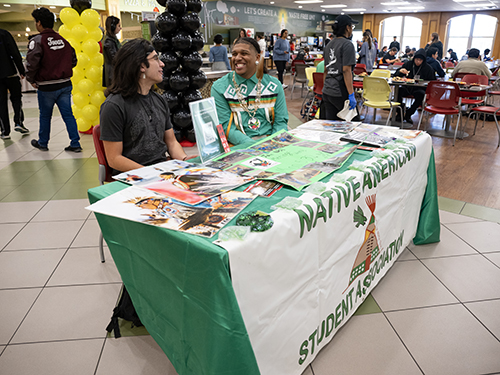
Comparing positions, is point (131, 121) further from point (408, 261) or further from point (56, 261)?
point (408, 261)

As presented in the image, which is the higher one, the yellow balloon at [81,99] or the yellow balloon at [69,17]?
the yellow balloon at [69,17]

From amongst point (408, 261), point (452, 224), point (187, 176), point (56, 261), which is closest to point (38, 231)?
point (56, 261)

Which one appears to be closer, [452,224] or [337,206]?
[337,206]

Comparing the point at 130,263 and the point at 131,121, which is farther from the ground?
the point at 131,121

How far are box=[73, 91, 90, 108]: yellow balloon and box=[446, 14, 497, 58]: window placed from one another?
2070cm

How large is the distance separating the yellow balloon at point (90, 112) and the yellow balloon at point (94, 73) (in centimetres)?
38

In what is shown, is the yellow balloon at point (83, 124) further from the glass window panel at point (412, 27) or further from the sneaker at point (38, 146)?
the glass window panel at point (412, 27)

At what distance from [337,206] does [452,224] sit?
1939 mm

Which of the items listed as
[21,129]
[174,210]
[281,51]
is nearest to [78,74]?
[21,129]

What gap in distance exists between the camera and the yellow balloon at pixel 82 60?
16.7ft

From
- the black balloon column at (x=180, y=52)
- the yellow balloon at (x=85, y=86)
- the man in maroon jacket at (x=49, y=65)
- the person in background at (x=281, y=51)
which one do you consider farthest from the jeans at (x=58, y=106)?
the person in background at (x=281, y=51)

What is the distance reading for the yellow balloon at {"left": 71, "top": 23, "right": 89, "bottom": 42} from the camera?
16.3 ft

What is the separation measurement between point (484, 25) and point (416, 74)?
56.3 feet

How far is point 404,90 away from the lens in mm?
6469
